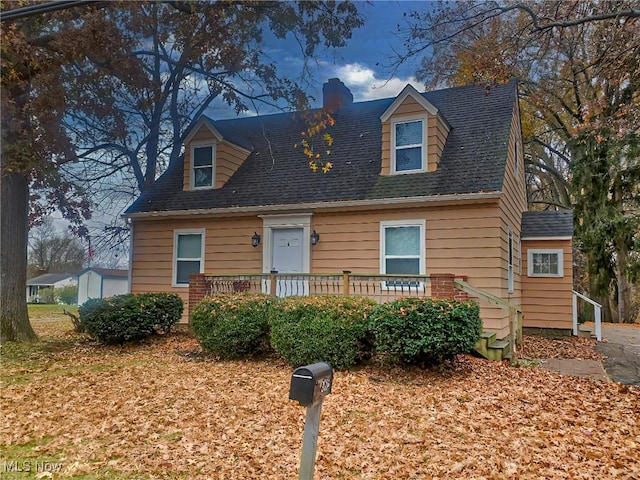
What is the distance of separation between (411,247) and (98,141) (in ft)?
29.7

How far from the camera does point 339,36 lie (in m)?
9.07

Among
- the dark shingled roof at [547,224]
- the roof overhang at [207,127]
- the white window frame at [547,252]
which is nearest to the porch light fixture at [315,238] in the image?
the roof overhang at [207,127]

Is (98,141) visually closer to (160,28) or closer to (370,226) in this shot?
(160,28)

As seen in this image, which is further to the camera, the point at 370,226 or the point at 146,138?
the point at 146,138

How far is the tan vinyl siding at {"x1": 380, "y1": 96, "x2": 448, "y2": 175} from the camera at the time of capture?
33.6 feet

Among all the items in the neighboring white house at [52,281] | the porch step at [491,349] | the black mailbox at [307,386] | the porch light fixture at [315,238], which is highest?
the porch light fixture at [315,238]

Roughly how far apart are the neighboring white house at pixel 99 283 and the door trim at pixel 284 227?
22.3m

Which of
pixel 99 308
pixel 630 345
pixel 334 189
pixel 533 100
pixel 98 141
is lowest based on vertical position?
pixel 630 345

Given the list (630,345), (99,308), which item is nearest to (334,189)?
(99,308)

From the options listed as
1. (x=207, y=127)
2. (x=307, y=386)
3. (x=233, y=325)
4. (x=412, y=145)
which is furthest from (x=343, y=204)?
(x=307, y=386)

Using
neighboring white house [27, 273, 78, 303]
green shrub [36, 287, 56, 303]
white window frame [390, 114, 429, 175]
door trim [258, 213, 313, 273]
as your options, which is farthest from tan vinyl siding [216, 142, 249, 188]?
neighboring white house [27, 273, 78, 303]

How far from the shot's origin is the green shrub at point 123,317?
31.3ft

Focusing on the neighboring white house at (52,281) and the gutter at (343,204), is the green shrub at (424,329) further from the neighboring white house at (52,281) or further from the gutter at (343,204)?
the neighboring white house at (52,281)

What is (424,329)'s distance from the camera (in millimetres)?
6594
